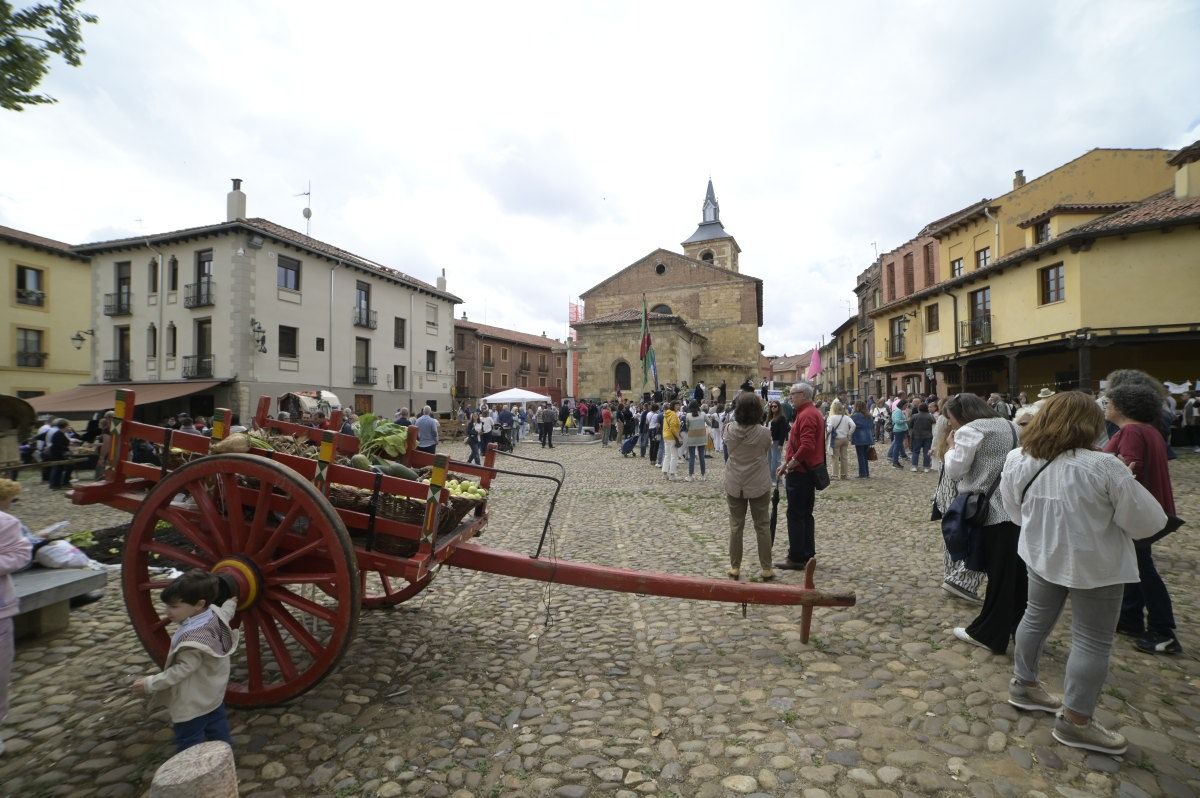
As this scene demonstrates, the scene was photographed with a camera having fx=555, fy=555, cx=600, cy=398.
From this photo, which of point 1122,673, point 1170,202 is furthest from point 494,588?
point 1170,202

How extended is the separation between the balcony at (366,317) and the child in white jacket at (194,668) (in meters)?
27.7

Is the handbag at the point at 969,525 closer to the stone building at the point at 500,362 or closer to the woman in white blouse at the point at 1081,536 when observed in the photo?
the woman in white blouse at the point at 1081,536

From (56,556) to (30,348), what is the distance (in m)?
33.9

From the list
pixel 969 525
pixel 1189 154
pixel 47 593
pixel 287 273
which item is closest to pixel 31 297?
pixel 287 273

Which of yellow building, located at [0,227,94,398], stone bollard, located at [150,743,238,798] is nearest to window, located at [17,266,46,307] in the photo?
yellow building, located at [0,227,94,398]

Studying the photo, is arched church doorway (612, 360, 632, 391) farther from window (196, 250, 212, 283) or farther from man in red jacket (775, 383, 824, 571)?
man in red jacket (775, 383, 824, 571)

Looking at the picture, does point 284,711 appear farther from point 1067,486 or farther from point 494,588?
point 1067,486

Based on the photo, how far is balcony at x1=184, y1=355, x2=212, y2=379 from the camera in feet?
76.1

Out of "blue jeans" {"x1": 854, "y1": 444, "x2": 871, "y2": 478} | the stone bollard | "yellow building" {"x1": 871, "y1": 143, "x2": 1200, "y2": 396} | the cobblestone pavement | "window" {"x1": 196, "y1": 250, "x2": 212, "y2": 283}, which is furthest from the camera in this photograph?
"window" {"x1": 196, "y1": 250, "x2": 212, "y2": 283}

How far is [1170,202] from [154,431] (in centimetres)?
2540

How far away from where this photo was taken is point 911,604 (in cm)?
445

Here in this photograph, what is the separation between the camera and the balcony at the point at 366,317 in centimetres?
2786

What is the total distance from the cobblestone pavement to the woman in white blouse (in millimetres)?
307

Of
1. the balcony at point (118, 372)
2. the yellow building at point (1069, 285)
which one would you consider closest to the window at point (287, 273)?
the balcony at point (118, 372)
